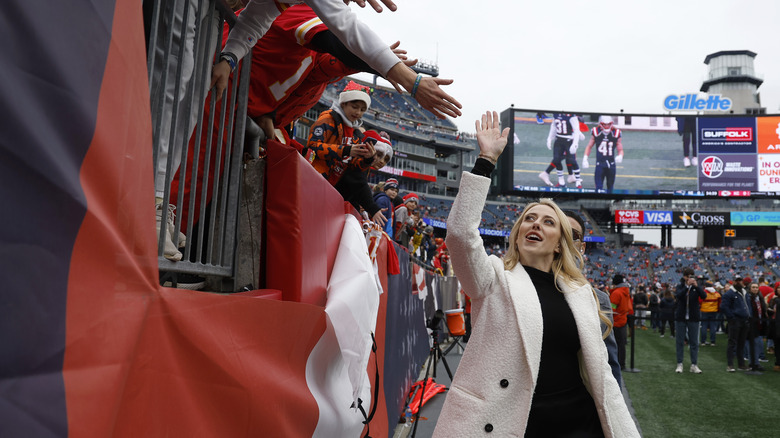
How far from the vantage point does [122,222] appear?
2.91 ft

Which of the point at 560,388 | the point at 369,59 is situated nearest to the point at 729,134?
the point at 560,388

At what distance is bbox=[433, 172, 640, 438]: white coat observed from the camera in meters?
2.27

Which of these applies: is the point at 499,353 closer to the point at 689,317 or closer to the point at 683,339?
the point at 683,339

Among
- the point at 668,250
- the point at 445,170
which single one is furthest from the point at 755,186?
the point at 445,170

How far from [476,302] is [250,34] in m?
1.45

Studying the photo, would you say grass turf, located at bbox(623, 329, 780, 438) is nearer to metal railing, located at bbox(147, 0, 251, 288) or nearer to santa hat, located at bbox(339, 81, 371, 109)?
santa hat, located at bbox(339, 81, 371, 109)

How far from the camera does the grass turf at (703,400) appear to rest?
6.09 metres

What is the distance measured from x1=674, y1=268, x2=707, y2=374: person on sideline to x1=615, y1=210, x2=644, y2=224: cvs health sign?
43.5 m

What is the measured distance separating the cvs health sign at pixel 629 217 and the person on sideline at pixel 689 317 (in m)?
43.5

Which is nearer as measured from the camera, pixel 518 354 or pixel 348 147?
pixel 518 354

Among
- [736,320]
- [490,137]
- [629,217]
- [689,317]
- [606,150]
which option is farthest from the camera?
[629,217]

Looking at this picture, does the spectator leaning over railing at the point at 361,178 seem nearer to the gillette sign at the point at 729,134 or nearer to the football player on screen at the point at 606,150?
the football player on screen at the point at 606,150

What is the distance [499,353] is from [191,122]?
151cm

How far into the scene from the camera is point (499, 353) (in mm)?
2365
